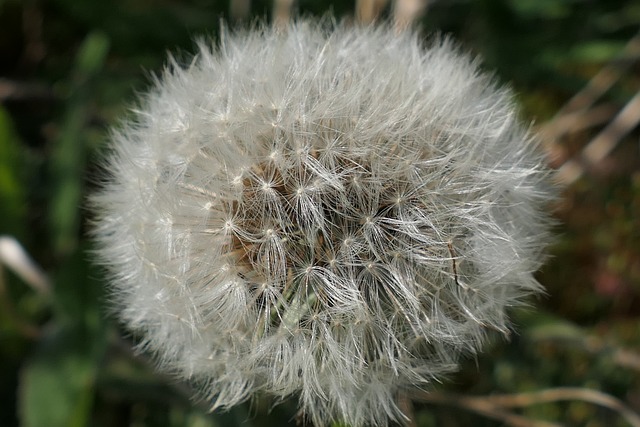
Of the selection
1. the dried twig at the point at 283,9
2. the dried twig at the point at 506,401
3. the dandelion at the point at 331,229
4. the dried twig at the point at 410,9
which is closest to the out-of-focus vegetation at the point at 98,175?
the dried twig at the point at 506,401

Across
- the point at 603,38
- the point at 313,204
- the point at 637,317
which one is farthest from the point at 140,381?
the point at 603,38

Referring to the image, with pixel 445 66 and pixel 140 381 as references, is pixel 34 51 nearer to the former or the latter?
pixel 140 381

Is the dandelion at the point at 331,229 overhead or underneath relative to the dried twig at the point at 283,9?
underneath

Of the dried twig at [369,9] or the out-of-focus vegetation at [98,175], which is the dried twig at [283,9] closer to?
the out-of-focus vegetation at [98,175]

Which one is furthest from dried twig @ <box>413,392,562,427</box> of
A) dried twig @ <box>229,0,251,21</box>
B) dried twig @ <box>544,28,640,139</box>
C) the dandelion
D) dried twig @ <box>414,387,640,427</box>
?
dried twig @ <box>229,0,251,21</box>

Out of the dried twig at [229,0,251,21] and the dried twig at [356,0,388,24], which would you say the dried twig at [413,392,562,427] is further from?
the dried twig at [229,0,251,21]

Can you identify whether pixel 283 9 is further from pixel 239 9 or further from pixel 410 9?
pixel 410 9
